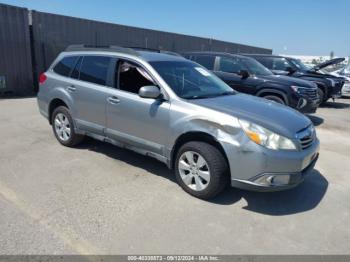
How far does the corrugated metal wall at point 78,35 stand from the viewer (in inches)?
485

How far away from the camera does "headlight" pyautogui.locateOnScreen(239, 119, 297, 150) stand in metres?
→ 3.39

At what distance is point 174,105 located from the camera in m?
3.93

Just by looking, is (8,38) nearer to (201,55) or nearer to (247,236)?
(201,55)

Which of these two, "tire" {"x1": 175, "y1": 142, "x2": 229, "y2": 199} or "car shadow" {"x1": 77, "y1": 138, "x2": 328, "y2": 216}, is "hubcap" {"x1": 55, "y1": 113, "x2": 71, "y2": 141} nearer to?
"car shadow" {"x1": 77, "y1": 138, "x2": 328, "y2": 216}

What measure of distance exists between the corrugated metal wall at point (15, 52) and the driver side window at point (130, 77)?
8685 mm

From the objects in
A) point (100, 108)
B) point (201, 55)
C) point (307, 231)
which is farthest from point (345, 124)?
point (100, 108)

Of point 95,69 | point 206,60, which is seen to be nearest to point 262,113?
point 95,69

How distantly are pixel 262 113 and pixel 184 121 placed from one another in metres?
0.97

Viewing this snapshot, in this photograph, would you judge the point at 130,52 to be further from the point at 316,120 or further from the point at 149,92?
the point at 316,120

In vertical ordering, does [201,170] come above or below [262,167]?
below

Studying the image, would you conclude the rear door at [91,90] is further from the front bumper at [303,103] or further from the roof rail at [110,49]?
the front bumper at [303,103]

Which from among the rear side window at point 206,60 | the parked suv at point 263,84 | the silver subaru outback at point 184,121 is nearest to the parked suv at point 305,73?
the parked suv at point 263,84

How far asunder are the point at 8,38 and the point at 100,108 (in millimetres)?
8699

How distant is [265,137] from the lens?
3.41 metres
